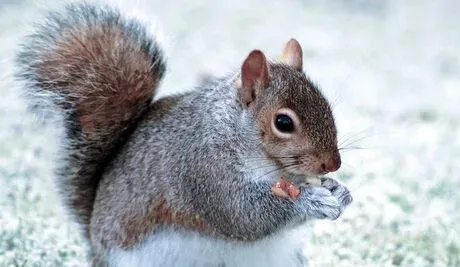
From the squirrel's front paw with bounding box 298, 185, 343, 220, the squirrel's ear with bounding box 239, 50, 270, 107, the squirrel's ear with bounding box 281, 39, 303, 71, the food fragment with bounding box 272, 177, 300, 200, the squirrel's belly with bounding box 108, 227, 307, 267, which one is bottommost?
the squirrel's belly with bounding box 108, 227, 307, 267

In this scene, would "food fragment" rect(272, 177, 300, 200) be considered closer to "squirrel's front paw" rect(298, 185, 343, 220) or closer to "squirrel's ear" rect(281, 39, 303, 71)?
"squirrel's front paw" rect(298, 185, 343, 220)

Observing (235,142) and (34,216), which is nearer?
(235,142)

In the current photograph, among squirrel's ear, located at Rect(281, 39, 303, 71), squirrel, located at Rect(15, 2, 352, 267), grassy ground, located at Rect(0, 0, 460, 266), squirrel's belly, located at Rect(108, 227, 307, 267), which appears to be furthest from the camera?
grassy ground, located at Rect(0, 0, 460, 266)

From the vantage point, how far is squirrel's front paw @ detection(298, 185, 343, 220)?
2.50m

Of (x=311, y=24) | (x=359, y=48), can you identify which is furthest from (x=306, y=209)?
(x=311, y=24)

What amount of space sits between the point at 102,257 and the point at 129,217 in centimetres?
15

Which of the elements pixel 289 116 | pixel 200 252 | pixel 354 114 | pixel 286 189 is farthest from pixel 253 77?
pixel 354 114

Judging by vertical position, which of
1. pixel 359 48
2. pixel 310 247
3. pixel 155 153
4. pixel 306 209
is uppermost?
pixel 359 48

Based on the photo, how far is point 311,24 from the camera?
7.93 metres

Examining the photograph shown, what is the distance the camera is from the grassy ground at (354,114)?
11.0ft

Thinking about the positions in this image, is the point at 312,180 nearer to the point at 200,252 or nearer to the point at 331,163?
the point at 331,163

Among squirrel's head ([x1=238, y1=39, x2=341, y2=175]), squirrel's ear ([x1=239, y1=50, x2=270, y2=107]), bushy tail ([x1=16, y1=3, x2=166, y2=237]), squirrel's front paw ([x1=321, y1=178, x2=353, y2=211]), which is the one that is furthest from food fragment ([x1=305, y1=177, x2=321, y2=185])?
bushy tail ([x1=16, y1=3, x2=166, y2=237])

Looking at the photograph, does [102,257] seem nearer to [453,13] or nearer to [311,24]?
[311,24]

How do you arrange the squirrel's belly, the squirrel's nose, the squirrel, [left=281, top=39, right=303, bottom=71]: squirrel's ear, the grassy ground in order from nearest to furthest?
1. the squirrel's nose
2. the squirrel
3. the squirrel's belly
4. [left=281, top=39, right=303, bottom=71]: squirrel's ear
5. the grassy ground
